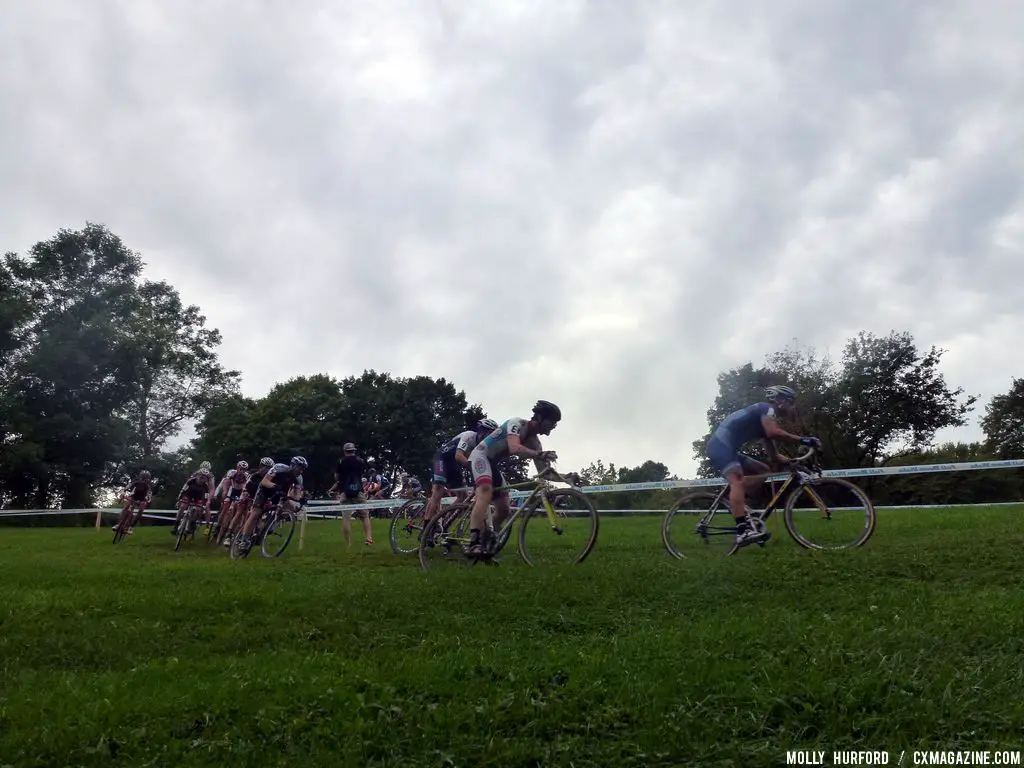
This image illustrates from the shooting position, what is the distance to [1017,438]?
194 feet

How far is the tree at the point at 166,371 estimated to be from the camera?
175 ft

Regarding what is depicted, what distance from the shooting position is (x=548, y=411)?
948 centimetres

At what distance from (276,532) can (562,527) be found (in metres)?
7.41

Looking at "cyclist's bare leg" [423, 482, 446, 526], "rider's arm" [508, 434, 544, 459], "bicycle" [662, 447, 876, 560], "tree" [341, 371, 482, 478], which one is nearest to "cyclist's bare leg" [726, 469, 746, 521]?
"bicycle" [662, 447, 876, 560]

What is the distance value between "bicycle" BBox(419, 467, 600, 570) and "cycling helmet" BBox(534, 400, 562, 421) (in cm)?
63

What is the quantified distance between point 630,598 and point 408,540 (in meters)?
8.02

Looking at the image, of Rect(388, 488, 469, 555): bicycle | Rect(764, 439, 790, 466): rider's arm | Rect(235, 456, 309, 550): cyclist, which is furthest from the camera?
Rect(235, 456, 309, 550): cyclist

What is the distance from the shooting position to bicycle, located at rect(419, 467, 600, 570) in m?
9.36

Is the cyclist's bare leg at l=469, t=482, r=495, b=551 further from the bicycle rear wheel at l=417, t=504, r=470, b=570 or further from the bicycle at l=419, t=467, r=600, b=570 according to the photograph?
the bicycle rear wheel at l=417, t=504, r=470, b=570

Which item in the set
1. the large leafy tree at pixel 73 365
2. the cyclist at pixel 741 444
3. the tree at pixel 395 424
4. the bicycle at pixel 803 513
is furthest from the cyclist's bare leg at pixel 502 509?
the tree at pixel 395 424

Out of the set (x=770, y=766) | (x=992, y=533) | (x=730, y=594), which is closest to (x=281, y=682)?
(x=770, y=766)

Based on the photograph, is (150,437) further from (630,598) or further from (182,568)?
(630,598)

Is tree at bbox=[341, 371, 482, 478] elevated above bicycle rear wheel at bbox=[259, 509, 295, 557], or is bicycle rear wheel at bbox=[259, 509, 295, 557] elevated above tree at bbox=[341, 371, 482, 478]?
tree at bbox=[341, 371, 482, 478]

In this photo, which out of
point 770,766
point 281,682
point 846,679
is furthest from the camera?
point 281,682
